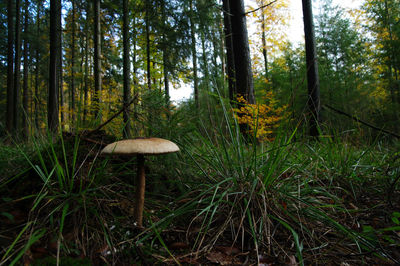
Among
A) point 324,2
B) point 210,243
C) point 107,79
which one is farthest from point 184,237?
point 324,2

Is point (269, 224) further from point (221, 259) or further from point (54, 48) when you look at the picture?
point (54, 48)

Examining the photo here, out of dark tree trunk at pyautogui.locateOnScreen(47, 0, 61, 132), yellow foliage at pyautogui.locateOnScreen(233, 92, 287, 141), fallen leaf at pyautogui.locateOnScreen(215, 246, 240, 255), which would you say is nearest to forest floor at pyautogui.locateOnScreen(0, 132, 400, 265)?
fallen leaf at pyautogui.locateOnScreen(215, 246, 240, 255)

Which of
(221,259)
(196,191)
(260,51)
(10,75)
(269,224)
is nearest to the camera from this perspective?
(221,259)

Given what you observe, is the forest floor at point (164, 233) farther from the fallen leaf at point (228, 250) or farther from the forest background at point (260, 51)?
the forest background at point (260, 51)

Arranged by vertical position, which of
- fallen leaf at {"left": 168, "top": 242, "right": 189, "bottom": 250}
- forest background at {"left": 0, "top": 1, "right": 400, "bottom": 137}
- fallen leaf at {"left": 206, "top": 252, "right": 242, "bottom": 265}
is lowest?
fallen leaf at {"left": 206, "top": 252, "right": 242, "bottom": 265}

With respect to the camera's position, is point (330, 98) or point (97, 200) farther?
point (330, 98)

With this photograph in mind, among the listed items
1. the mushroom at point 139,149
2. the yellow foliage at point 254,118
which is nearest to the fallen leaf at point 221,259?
the mushroom at point 139,149

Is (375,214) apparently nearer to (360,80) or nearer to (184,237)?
(184,237)

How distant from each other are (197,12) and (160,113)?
476 cm

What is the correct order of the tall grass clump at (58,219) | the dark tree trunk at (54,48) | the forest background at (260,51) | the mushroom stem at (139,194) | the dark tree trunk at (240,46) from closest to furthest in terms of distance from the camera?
the tall grass clump at (58,219) → the mushroom stem at (139,194) → the dark tree trunk at (240,46) → the dark tree trunk at (54,48) → the forest background at (260,51)

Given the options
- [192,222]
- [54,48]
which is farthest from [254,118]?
[54,48]

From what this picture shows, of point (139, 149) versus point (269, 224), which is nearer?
point (139, 149)

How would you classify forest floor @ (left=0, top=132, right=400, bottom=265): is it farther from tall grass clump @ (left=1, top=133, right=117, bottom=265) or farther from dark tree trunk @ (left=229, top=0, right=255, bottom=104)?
dark tree trunk @ (left=229, top=0, right=255, bottom=104)

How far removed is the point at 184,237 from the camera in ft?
3.84
